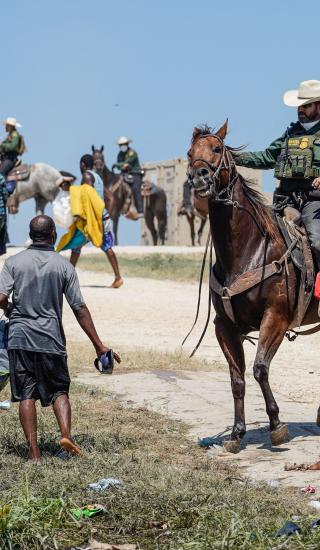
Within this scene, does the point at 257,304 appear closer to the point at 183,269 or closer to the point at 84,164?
the point at 84,164

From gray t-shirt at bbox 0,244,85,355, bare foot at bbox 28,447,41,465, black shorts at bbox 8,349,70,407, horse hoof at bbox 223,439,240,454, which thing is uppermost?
gray t-shirt at bbox 0,244,85,355

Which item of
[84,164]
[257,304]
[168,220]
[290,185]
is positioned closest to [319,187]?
[290,185]

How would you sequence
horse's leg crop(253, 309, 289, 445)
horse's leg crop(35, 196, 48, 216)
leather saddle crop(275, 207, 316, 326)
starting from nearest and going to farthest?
horse's leg crop(253, 309, 289, 445)
leather saddle crop(275, 207, 316, 326)
horse's leg crop(35, 196, 48, 216)

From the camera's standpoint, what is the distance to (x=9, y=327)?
759cm

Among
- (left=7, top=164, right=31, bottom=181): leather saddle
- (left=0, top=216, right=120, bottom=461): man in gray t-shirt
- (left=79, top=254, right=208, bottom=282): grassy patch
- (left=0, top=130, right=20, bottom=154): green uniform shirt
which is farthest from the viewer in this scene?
(left=7, top=164, right=31, bottom=181): leather saddle

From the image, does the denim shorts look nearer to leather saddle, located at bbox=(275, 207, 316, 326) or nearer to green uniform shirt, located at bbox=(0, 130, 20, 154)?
green uniform shirt, located at bbox=(0, 130, 20, 154)

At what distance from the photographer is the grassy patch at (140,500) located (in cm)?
555

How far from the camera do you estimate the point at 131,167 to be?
31.3 metres

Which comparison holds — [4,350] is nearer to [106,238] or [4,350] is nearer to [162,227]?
[106,238]

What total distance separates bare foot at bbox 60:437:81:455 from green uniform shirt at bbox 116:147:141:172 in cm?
2408

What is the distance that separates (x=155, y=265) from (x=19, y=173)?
6703mm

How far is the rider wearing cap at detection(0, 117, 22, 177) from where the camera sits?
25.9 meters

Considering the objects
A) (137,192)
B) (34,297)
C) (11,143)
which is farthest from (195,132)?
(137,192)

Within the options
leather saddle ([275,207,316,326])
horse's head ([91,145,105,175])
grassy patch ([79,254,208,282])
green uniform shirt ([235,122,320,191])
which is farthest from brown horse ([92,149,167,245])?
leather saddle ([275,207,316,326])
